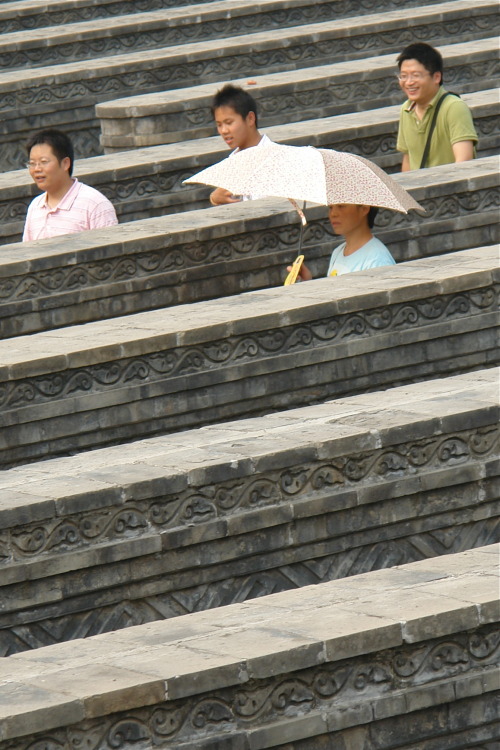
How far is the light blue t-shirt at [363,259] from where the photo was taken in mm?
8945

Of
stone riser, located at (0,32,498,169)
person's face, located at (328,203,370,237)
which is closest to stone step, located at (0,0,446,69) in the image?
stone riser, located at (0,32,498,169)

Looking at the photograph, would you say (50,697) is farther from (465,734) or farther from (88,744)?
(465,734)

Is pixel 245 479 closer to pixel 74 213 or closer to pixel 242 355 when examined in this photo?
pixel 242 355

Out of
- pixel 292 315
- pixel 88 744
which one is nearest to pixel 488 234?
pixel 292 315

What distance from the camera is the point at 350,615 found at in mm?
5410

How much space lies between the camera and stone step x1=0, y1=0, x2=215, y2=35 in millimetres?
17344

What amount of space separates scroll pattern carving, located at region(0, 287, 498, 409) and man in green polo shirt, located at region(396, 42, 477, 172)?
6.09ft

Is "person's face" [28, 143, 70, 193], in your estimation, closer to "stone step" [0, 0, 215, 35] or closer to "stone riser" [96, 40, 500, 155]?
"stone riser" [96, 40, 500, 155]

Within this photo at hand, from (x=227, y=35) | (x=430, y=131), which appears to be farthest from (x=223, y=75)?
(x=430, y=131)

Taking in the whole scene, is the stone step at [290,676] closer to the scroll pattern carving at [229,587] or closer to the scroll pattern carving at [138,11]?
the scroll pattern carving at [229,587]

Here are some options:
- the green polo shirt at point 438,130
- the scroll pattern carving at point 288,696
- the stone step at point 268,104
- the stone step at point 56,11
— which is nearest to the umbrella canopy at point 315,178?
the green polo shirt at point 438,130

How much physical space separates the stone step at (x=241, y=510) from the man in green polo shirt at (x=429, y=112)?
3475mm

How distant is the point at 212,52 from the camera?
15391mm

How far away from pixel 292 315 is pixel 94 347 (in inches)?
38.8
